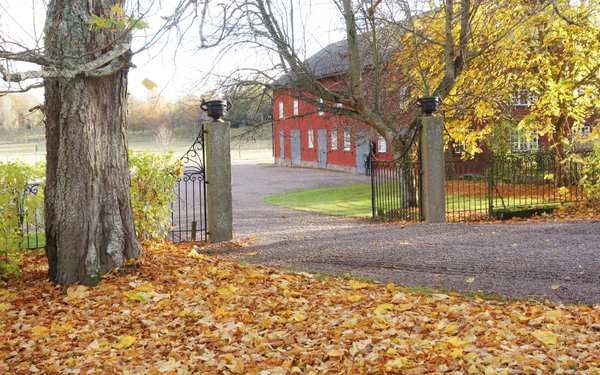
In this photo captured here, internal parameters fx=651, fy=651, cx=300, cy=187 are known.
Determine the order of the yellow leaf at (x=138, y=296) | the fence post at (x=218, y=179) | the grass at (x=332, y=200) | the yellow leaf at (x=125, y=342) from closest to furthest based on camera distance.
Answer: the yellow leaf at (x=125, y=342), the yellow leaf at (x=138, y=296), the fence post at (x=218, y=179), the grass at (x=332, y=200)

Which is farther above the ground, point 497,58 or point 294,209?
point 497,58

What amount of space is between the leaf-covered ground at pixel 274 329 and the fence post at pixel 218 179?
2978mm

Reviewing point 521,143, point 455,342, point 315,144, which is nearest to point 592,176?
point 455,342

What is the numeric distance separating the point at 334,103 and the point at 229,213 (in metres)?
6.88

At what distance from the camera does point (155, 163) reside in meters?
10.3

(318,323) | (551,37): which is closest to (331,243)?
(318,323)

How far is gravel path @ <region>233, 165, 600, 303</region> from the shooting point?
23.2 feet

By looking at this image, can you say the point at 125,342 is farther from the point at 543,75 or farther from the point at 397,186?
the point at 543,75

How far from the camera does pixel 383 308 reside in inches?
240

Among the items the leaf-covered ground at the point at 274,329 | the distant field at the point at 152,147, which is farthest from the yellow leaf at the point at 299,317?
the distant field at the point at 152,147

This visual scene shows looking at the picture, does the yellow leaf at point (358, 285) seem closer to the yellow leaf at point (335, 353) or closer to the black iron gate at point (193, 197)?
the yellow leaf at point (335, 353)

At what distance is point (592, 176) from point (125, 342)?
1324 centimetres

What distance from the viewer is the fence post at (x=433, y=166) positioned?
40.2ft

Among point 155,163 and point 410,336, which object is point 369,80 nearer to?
point 155,163
